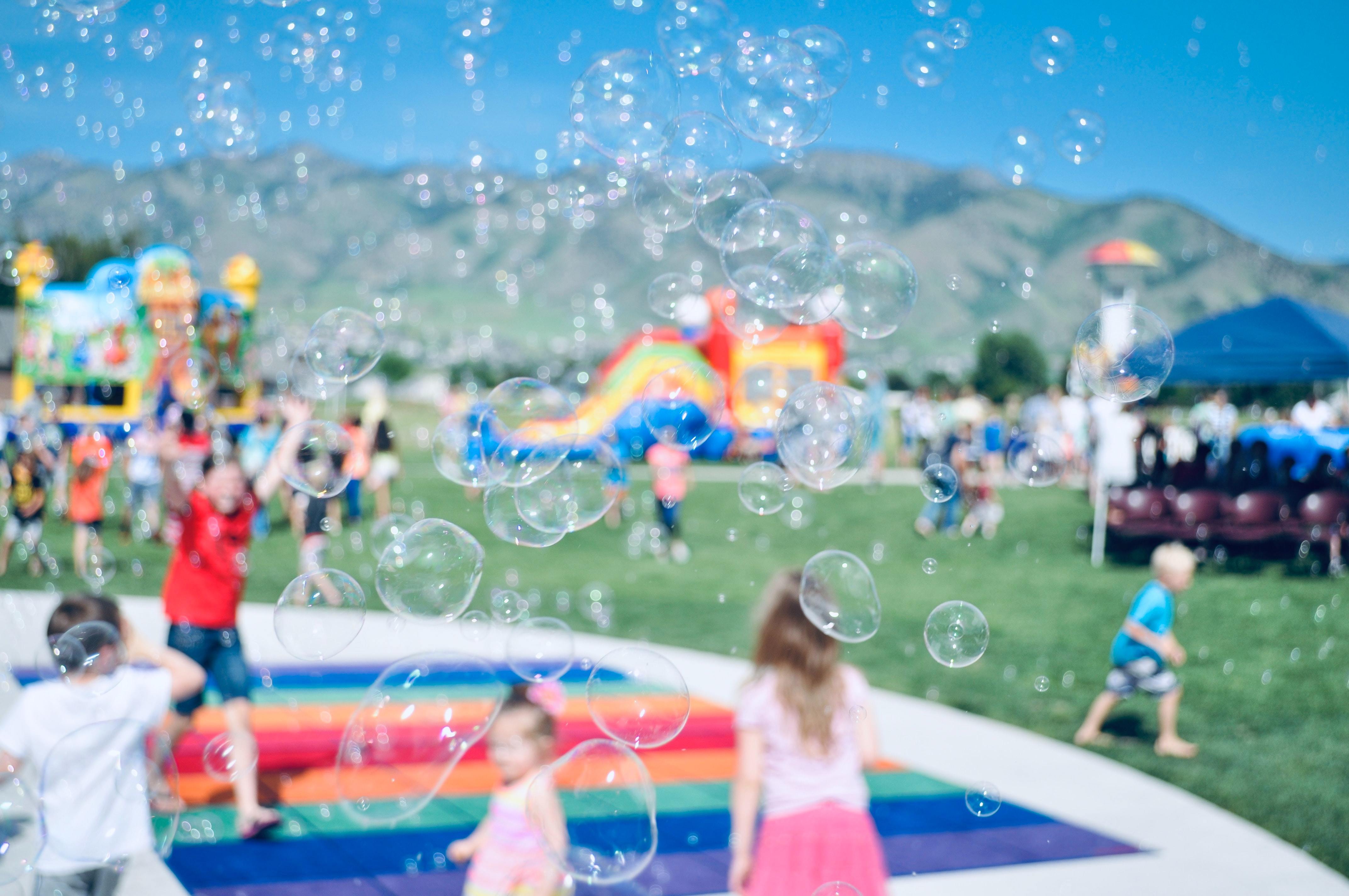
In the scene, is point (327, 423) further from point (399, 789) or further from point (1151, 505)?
point (1151, 505)

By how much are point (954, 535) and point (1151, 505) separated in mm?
2426

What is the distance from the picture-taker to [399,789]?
10.5 ft

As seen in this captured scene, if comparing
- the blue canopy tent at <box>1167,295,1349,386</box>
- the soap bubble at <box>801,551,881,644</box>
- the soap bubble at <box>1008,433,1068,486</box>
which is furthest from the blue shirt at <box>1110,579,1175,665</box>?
the blue canopy tent at <box>1167,295,1349,386</box>

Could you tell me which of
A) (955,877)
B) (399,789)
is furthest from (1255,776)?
(399,789)

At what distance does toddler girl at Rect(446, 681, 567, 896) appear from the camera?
2760mm

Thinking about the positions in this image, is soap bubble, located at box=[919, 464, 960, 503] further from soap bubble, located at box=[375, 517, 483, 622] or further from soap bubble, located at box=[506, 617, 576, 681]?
soap bubble, located at box=[375, 517, 483, 622]

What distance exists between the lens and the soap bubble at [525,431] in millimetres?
4082

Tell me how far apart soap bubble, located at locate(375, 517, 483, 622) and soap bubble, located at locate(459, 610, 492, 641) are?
9.67 feet

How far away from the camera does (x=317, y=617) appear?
4.93 m

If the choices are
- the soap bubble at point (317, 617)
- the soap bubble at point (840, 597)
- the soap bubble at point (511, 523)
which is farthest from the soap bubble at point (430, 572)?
the soap bubble at point (840, 597)

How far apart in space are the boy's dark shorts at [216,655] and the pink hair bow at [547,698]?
3.99ft

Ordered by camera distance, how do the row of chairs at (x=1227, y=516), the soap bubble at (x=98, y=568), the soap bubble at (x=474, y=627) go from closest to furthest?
the soap bubble at (x=474, y=627)
the soap bubble at (x=98, y=568)
the row of chairs at (x=1227, y=516)

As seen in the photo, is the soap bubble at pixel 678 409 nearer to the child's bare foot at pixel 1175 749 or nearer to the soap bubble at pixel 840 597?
the soap bubble at pixel 840 597

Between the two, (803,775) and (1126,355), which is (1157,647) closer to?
(1126,355)
